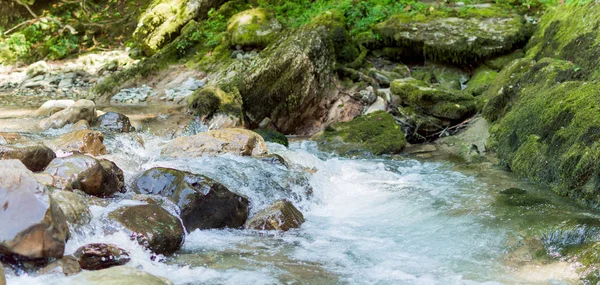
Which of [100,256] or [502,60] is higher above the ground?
[100,256]

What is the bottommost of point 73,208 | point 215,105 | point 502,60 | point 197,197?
point 215,105

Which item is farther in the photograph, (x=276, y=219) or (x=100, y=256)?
(x=276, y=219)

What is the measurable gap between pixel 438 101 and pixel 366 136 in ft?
4.55

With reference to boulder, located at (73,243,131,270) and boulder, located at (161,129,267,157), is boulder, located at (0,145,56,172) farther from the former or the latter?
boulder, located at (73,243,131,270)

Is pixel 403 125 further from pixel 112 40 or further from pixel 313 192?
pixel 112 40

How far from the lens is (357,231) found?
5234mm

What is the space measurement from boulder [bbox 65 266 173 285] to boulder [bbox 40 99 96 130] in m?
5.41

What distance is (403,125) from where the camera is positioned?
30.2ft

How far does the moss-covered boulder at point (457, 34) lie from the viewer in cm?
1038

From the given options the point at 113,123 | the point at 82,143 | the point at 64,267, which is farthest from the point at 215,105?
the point at 64,267

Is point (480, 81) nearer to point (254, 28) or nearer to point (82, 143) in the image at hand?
point (254, 28)

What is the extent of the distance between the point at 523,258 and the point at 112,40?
15202mm

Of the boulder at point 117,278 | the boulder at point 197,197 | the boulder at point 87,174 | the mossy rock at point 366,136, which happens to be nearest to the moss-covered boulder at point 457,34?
the mossy rock at point 366,136

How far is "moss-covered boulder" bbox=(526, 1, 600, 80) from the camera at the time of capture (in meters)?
7.08
